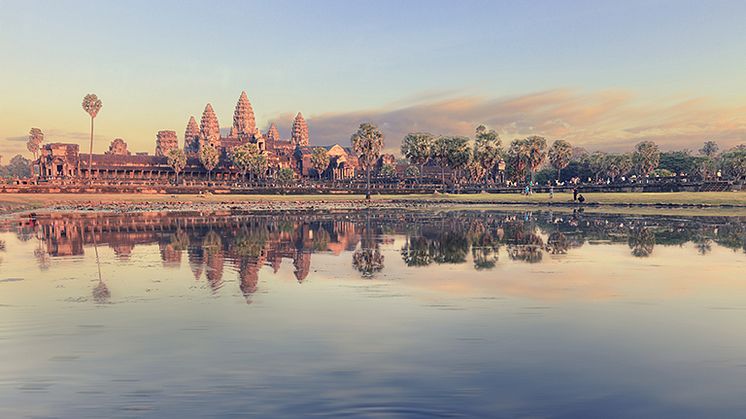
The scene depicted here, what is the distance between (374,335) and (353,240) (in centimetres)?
1914

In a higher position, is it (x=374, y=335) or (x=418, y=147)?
(x=418, y=147)

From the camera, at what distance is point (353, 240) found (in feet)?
97.1

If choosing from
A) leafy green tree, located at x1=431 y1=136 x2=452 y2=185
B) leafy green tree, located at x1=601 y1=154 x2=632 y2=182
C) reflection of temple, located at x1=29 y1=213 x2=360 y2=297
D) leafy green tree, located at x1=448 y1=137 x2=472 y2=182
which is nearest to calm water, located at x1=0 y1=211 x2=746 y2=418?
reflection of temple, located at x1=29 y1=213 x2=360 y2=297

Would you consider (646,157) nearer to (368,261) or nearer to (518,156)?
(518,156)

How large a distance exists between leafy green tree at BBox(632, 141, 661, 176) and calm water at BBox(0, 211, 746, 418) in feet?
496

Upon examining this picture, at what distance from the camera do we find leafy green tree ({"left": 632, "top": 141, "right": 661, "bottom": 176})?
158 metres

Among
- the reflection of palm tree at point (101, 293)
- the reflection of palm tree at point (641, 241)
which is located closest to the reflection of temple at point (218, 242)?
the reflection of palm tree at point (101, 293)

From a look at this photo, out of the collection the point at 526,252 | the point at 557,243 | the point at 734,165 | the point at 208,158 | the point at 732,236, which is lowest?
the point at 526,252

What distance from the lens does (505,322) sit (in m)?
11.4

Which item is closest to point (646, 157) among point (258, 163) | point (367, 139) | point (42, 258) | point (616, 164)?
point (616, 164)

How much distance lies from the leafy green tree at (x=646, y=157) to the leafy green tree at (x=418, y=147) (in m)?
67.5

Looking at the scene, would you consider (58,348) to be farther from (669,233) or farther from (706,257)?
(669,233)

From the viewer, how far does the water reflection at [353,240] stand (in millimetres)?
20875

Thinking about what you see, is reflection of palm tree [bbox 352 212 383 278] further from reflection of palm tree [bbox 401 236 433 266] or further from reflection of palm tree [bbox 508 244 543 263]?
reflection of palm tree [bbox 508 244 543 263]
